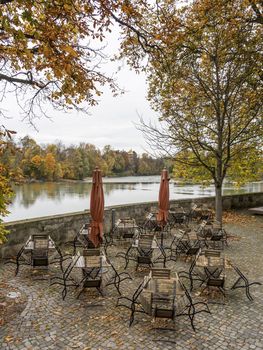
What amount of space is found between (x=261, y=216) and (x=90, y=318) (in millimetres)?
A: 13623

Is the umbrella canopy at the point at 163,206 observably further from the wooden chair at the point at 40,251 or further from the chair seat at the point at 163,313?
the chair seat at the point at 163,313

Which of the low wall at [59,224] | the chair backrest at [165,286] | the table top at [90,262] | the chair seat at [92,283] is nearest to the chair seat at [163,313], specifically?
the chair backrest at [165,286]

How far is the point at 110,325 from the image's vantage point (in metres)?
5.42

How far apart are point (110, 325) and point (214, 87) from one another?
10.8m

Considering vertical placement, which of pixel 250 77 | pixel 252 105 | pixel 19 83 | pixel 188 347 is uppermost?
pixel 250 77

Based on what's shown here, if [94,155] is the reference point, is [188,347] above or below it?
below

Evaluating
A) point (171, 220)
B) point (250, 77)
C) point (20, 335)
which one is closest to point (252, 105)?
point (250, 77)

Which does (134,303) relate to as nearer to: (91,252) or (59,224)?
(91,252)

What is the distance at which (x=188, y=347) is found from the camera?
4816 millimetres

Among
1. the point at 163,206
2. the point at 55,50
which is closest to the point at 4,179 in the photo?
the point at 55,50

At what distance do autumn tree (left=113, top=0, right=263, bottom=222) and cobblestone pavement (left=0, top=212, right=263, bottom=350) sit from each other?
7.69m

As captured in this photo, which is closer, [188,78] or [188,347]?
[188,347]

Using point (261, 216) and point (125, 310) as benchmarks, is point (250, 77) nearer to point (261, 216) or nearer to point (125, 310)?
point (261, 216)

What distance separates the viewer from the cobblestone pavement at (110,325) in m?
4.86
